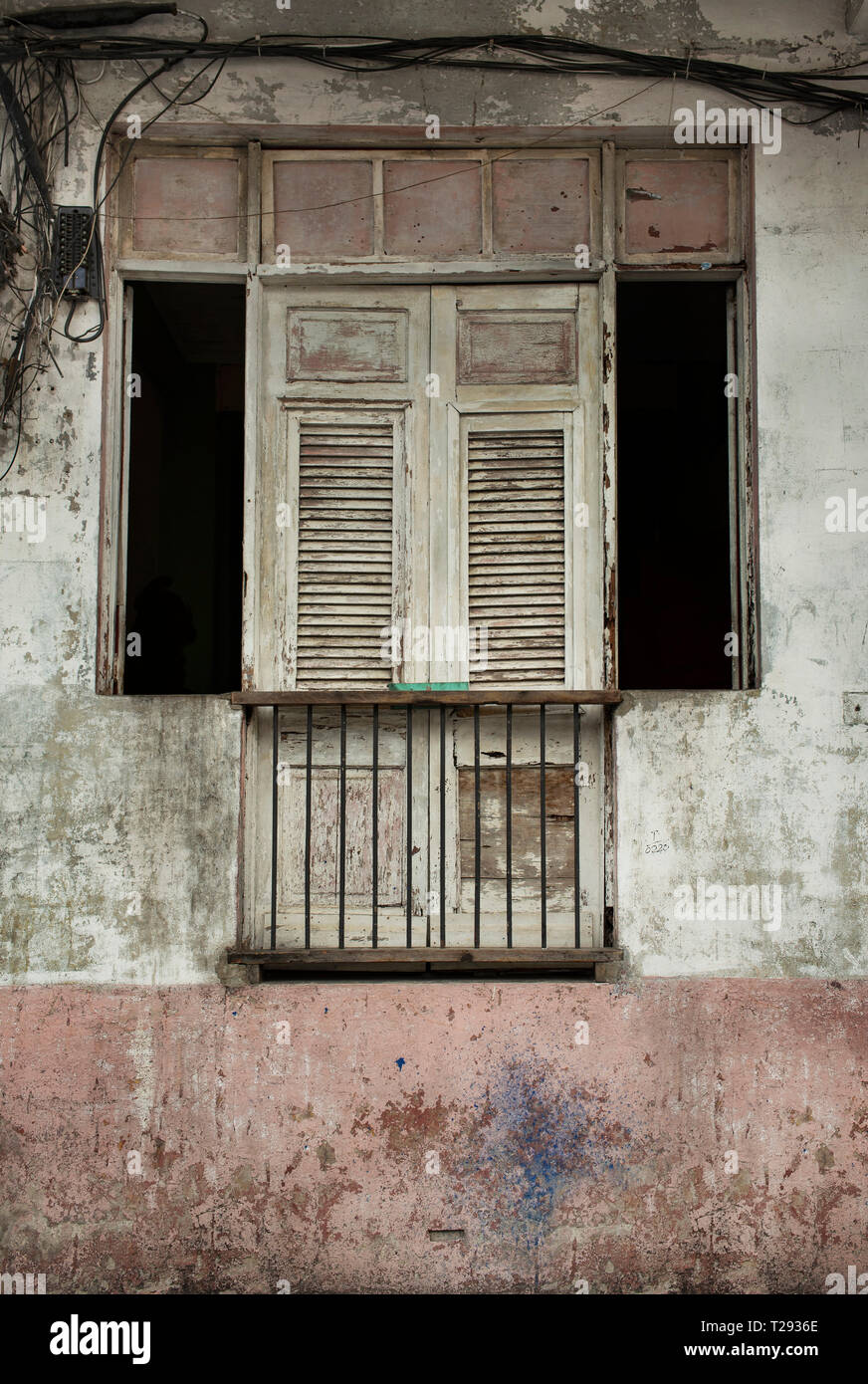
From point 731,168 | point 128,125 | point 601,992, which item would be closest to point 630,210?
point 731,168

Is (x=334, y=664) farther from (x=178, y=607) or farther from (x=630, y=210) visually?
(x=178, y=607)

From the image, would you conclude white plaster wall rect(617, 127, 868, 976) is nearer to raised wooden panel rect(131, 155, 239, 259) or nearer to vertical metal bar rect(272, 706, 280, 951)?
vertical metal bar rect(272, 706, 280, 951)

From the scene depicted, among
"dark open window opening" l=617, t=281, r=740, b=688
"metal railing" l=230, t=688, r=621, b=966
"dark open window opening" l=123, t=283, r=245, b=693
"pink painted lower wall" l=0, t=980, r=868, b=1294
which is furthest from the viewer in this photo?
"dark open window opening" l=617, t=281, r=740, b=688

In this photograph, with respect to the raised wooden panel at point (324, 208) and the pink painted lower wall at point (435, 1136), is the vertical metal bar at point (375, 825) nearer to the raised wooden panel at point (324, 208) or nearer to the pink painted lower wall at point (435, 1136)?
the pink painted lower wall at point (435, 1136)

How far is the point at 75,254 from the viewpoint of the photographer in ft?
14.7

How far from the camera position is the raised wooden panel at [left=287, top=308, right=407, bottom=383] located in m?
4.67

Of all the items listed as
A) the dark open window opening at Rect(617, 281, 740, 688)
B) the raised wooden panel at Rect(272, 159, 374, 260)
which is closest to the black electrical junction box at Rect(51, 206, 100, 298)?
the raised wooden panel at Rect(272, 159, 374, 260)

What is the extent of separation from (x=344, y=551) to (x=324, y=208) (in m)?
1.49

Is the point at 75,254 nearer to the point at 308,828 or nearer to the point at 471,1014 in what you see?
the point at 308,828

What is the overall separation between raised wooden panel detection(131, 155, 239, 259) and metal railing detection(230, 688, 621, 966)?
1996 millimetres

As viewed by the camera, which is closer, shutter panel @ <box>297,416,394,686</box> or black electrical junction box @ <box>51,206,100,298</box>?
black electrical junction box @ <box>51,206,100,298</box>

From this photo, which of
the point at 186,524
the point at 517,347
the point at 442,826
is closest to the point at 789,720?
the point at 442,826

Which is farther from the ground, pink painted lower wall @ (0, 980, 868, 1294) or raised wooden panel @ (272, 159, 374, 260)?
raised wooden panel @ (272, 159, 374, 260)

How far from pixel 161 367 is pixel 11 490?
349 cm
